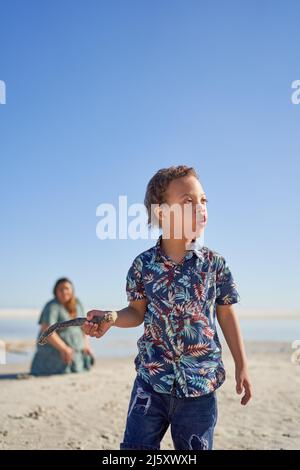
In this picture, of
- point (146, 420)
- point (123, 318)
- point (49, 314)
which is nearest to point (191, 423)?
point (146, 420)

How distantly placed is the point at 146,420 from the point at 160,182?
132 cm

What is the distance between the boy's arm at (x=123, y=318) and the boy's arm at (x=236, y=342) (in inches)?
17.1

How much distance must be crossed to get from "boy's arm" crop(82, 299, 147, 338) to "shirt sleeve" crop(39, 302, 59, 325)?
6.19 meters

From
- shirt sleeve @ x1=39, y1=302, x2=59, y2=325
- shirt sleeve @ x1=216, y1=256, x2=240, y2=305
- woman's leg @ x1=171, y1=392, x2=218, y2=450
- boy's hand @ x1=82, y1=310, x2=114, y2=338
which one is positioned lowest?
shirt sleeve @ x1=39, y1=302, x2=59, y2=325

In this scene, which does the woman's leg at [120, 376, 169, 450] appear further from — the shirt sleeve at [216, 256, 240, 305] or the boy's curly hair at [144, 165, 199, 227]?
the boy's curly hair at [144, 165, 199, 227]

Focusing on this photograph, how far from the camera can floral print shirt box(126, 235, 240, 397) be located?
2.96 metres

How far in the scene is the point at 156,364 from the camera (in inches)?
118

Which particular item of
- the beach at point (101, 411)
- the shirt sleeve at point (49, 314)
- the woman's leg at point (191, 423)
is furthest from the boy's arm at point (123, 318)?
the shirt sleeve at point (49, 314)

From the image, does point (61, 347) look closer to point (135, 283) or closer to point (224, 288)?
point (135, 283)

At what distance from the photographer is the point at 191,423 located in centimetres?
293

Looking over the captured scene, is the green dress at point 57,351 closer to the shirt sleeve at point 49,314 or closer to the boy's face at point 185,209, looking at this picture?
the shirt sleeve at point 49,314

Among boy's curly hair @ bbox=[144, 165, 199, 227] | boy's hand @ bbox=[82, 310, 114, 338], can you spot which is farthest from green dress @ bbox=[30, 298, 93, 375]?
boy's hand @ bbox=[82, 310, 114, 338]

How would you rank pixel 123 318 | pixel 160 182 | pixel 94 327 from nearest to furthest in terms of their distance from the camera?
pixel 94 327 → pixel 123 318 → pixel 160 182
